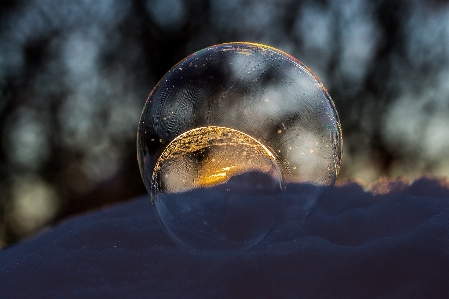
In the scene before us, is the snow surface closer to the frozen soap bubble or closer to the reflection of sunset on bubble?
the frozen soap bubble

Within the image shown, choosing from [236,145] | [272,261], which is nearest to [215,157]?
[236,145]

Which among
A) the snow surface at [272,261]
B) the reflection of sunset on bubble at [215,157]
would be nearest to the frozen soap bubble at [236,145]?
the reflection of sunset on bubble at [215,157]

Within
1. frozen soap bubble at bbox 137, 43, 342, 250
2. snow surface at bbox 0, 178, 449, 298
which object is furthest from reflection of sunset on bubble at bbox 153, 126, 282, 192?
snow surface at bbox 0, 178, 449, 298

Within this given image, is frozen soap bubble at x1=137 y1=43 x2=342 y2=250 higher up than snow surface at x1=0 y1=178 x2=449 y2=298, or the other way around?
frozen soap bubble at x1=137 y1=43 x2=342 y2=250

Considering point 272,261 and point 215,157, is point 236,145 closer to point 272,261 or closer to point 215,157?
point 215,157

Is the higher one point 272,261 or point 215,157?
point 215,157
